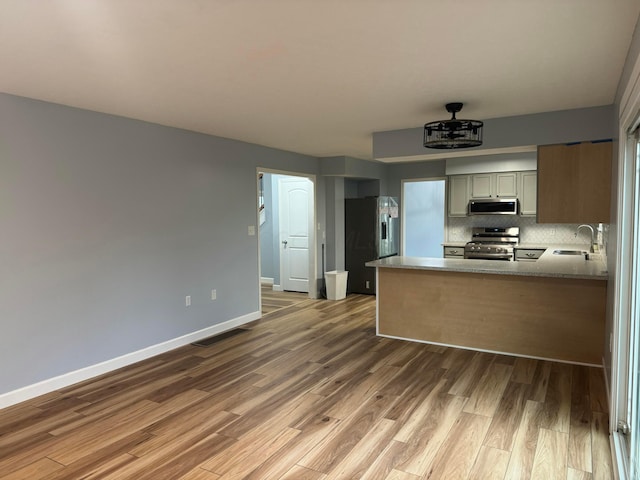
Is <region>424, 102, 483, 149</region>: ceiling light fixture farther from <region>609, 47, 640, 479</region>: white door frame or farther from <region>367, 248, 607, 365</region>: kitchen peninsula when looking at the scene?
<region>367, 248, 607, 365</region>: kitchen peninsula

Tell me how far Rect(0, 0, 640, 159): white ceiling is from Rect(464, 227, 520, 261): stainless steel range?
122 inches

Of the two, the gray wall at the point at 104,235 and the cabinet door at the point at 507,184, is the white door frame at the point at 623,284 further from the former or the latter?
the cabinet door at the point at 507,184

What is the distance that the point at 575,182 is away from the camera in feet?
12.2

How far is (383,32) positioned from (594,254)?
4.40m

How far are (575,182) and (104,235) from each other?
4.29 meters

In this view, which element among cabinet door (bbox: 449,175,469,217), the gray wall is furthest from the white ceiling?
cabinet door (bbox: 449,175,469,217)

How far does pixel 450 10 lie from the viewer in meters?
1.91

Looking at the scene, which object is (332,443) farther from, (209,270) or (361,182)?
(361,182)

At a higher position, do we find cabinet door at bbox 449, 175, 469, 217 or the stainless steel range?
cabinet door at bbox 449, 175, 469, 217

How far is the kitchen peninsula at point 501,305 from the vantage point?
383 centimetres

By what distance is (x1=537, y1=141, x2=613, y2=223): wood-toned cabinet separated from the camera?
362 cm

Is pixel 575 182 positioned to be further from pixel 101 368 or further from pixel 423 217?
pixel 101 368

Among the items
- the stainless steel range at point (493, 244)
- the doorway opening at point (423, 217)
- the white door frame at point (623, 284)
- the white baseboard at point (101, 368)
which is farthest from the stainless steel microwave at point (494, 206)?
the white baseboard at point (101, 368)

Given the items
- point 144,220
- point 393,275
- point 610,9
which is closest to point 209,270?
point 144,220
